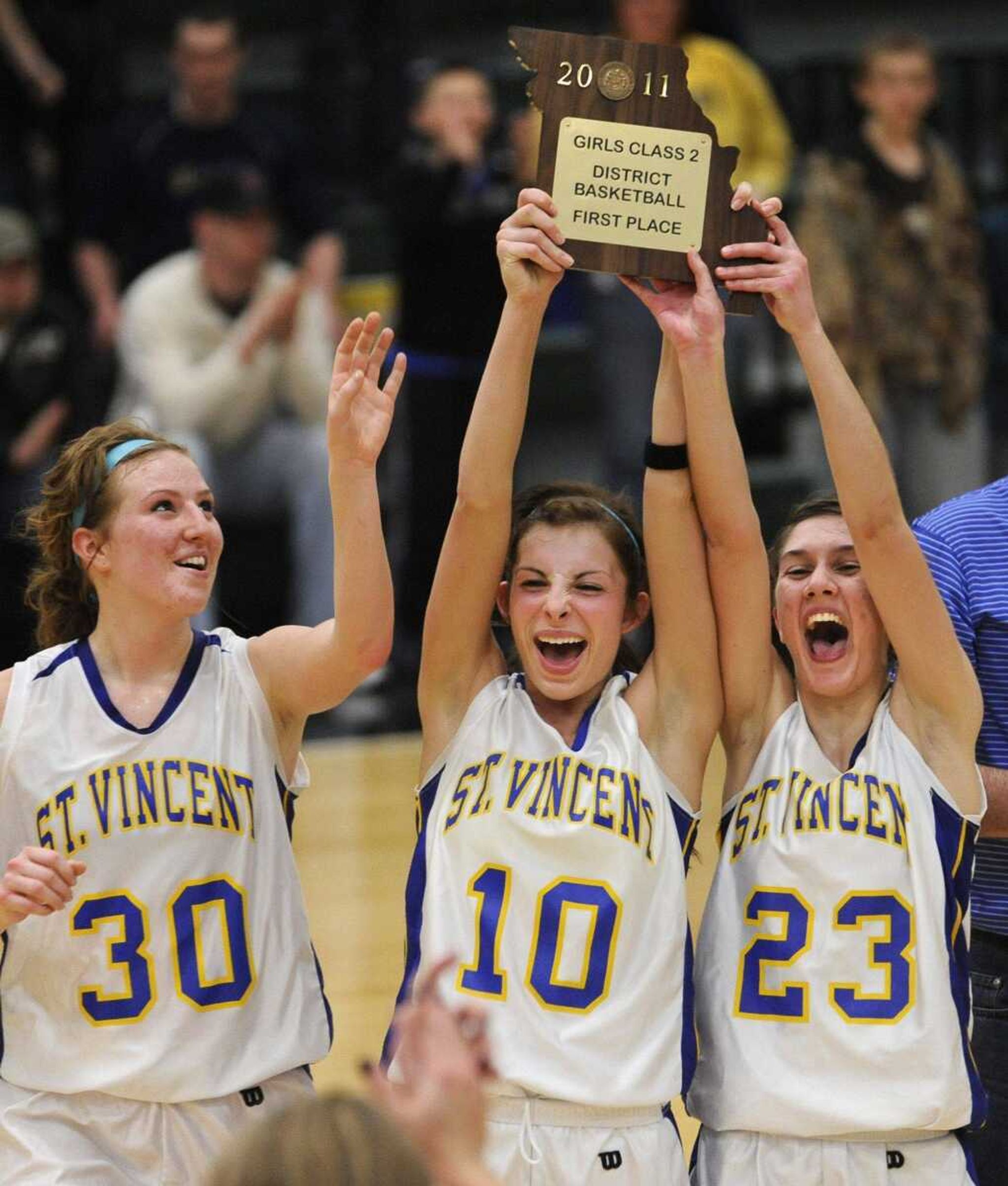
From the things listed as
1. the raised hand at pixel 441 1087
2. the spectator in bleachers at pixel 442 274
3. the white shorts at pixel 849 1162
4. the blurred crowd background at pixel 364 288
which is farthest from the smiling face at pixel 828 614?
the spectator in bleachers at pixel 442 274

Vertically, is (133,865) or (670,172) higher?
(670,172)

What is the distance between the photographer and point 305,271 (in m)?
9.10

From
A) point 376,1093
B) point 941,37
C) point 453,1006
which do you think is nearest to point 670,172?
point 453,1006

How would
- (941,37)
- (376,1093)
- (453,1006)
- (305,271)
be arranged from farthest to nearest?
(941,37) < (305,271) < (453,1006) < (376,1093)

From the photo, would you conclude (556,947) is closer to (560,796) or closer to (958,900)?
(560,796)

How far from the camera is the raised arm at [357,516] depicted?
12.5 ft

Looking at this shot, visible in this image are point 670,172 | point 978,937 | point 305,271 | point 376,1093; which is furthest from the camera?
point 305,271

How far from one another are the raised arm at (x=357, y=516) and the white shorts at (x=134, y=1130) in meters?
0.78

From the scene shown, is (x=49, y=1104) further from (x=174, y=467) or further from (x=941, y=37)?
(x=941, y=37)

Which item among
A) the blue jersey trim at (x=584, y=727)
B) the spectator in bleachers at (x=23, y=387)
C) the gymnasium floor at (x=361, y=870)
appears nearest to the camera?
the blue jersey trim at (x=584, y=727)

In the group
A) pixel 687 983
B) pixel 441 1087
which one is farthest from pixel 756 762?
pixel 441 1087

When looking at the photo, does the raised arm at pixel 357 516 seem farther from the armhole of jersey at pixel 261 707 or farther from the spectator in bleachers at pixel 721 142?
the spectator in bleachers at pixel 721 142

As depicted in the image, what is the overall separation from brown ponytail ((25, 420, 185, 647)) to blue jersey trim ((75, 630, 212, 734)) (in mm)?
97

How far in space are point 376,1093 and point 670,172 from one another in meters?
1.95
